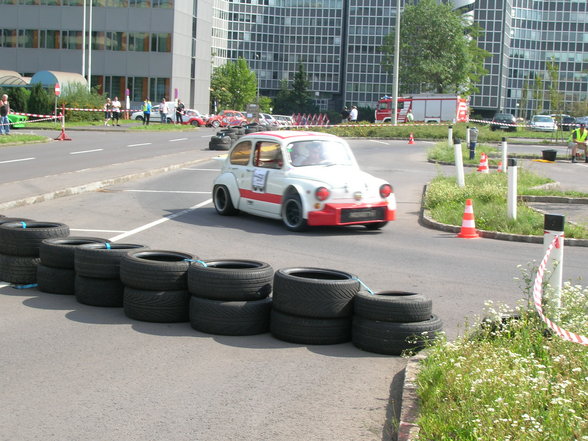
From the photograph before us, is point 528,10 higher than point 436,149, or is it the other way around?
point 528,10

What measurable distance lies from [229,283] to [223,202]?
8398 mm

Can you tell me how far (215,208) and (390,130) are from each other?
3609 centimetres

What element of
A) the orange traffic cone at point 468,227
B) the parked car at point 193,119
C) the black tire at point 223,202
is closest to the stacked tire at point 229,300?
the orange traffic cone at point 468,227

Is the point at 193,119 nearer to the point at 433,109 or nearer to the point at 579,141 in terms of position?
the point at 433,109

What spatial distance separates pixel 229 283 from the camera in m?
7.73

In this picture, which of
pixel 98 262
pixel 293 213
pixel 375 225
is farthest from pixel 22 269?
pixel 375 225

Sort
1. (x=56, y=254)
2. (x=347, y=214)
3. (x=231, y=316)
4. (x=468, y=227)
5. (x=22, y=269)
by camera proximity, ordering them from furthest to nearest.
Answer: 1. (x=468, y=227)
2. (x=347, y=214)
3. (x=22, y=269)
4. (x=56, y=254)
5. (x=231, y=316)

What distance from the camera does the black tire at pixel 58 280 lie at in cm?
908

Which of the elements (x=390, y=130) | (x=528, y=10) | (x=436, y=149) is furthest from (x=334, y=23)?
(x=436, y=149)

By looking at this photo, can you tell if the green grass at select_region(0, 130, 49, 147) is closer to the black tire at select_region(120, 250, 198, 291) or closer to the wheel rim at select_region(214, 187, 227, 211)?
the wheel rim at select_region(214, 187, 227, 211)

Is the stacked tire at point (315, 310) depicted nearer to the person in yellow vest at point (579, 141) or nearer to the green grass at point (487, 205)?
the green grass at point (487, 205)

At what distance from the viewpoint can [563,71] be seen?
510 ft

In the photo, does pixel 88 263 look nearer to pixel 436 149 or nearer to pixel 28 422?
pixel 28 422

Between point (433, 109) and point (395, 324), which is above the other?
point (433, 109)
